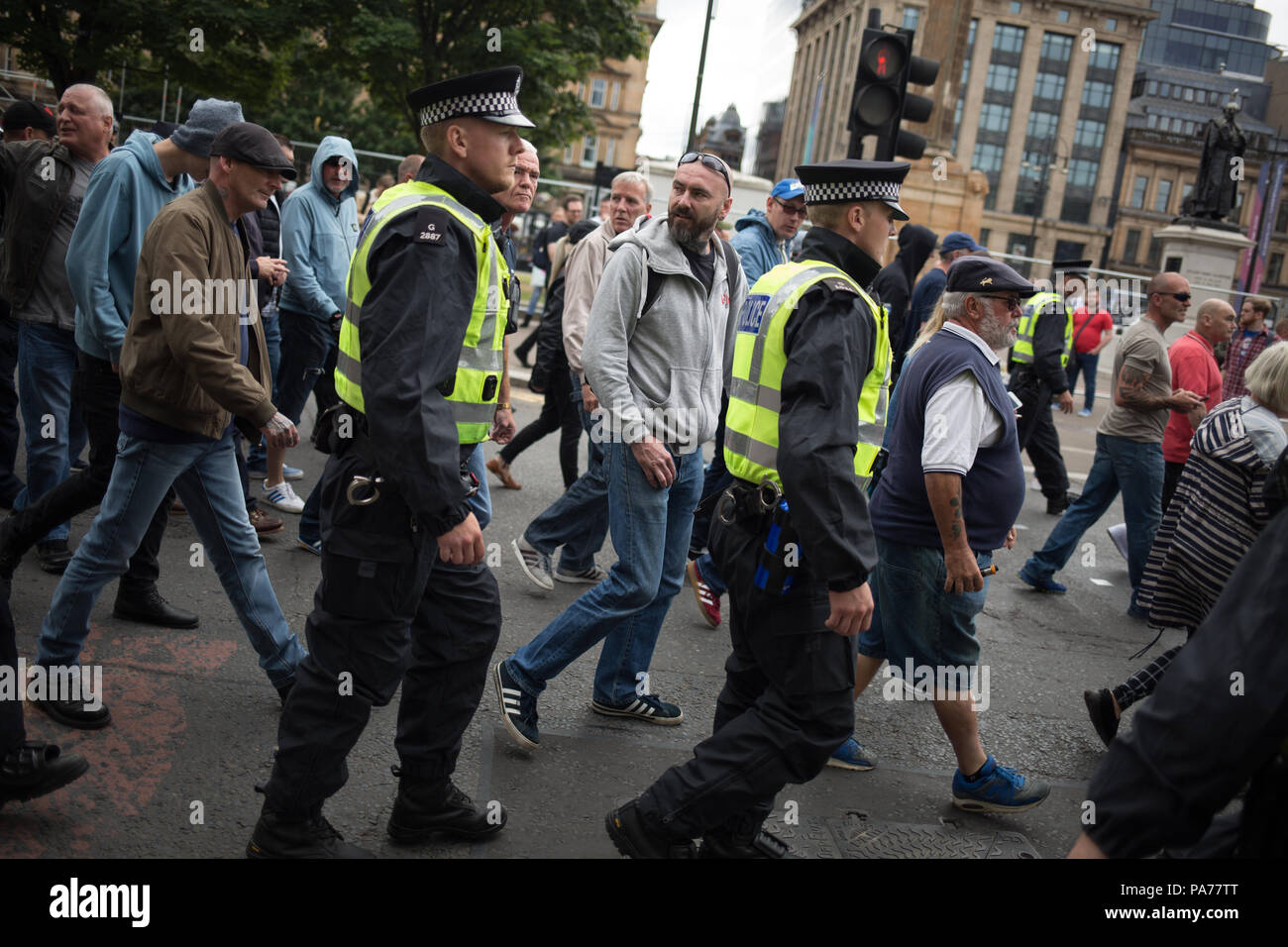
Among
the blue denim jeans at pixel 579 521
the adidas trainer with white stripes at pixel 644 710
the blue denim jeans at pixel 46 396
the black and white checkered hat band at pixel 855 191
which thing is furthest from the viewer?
the blue denim jeans at pixel 579 521

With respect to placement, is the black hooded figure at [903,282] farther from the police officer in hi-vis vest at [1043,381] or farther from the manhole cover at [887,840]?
the manhole cover at [887,840]

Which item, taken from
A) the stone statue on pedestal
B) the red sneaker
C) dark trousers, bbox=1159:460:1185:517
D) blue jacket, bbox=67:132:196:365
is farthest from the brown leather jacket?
the stone statue on pedestal

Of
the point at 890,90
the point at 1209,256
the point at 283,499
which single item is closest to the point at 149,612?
the point at 283,499

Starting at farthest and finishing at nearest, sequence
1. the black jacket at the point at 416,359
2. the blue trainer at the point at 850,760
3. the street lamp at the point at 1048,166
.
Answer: the street lamp at the point at 1048,166
the blue trainer at the point at 850,760
the black jacket at the point at 416,359

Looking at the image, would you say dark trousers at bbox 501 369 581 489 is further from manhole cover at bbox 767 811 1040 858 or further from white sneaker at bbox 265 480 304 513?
manhole cover at bbox 767 811 1040 858

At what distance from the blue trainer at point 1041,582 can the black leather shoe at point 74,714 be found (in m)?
5.52

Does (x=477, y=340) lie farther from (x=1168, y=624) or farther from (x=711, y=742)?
(x=1168, y=624)

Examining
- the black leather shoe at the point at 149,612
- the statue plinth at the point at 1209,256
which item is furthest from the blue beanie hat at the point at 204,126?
the statue plinth at the point at 1209,256

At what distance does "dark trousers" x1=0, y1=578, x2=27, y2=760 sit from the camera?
2.77 m

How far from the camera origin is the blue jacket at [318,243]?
6.28m

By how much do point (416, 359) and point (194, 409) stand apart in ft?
4.70
